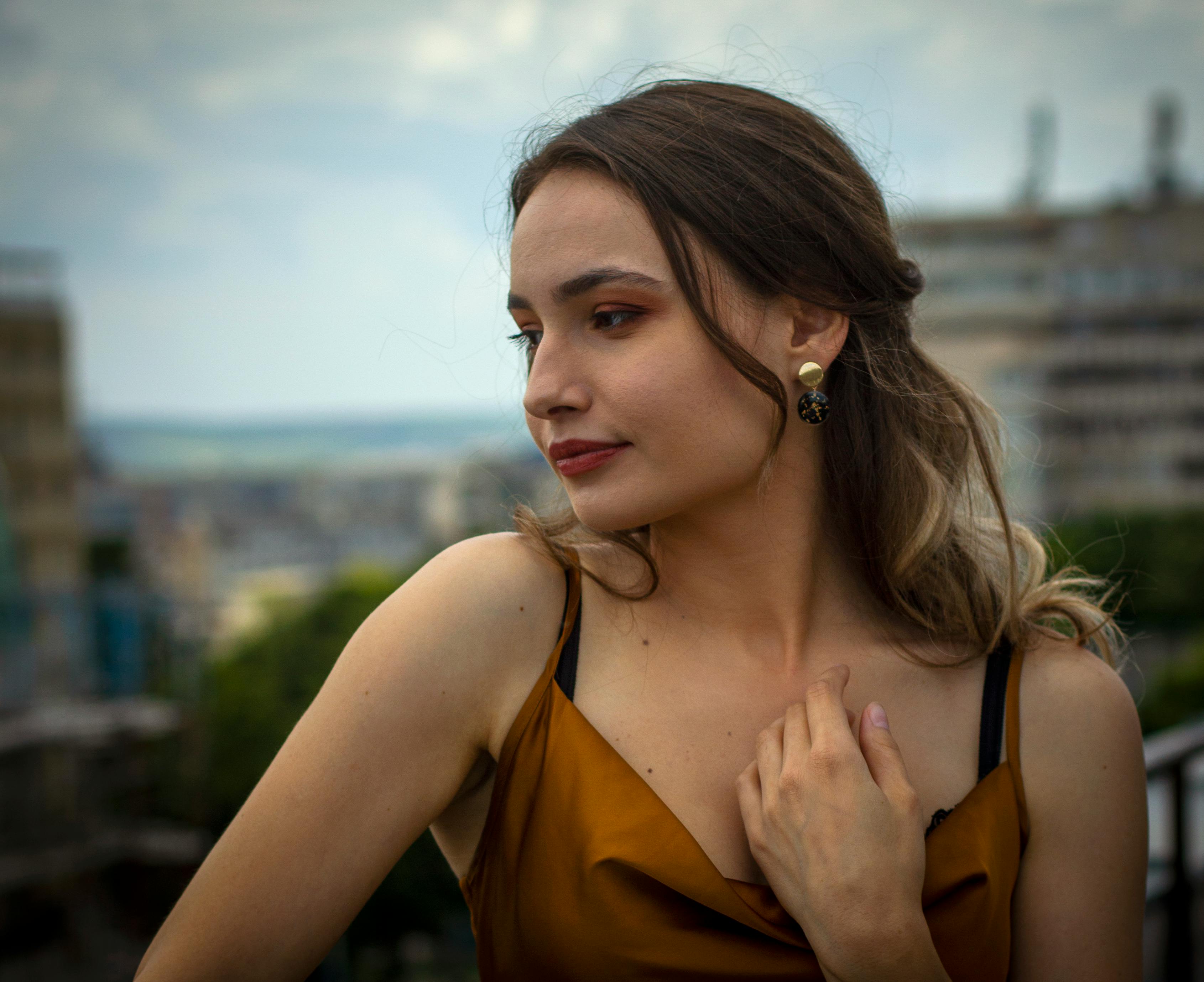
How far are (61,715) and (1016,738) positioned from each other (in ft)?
160

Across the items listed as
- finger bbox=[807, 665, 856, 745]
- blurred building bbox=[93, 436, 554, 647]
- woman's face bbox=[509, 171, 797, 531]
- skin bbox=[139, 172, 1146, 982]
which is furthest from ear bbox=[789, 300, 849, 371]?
blurred building bbox=[93, 436, 554, 647]

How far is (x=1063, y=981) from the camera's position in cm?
198

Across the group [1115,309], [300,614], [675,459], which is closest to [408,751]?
[675,459]

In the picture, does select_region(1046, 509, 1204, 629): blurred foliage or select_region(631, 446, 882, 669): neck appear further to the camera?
select_region(1046, 509, 1204, 629): blurred foliage

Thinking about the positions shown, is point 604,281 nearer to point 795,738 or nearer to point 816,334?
point 816,334

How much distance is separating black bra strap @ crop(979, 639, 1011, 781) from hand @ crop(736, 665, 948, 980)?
0.23m

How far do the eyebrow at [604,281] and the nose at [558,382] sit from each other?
0.08m

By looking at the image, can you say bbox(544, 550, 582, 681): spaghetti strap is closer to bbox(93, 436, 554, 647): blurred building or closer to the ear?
the ear

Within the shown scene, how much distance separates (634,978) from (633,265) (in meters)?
1.15

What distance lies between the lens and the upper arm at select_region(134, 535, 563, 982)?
1.72m

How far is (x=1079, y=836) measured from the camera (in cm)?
203

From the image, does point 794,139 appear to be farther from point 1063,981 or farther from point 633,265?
point 1063,981

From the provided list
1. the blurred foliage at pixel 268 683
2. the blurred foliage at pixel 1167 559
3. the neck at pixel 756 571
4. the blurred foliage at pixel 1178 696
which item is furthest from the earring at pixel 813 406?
the blurred foliage at pixel 1167 559

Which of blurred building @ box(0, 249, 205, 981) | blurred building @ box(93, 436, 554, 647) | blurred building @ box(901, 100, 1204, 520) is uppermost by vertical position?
blurred building @ box(901, 100, 1204, 520)
